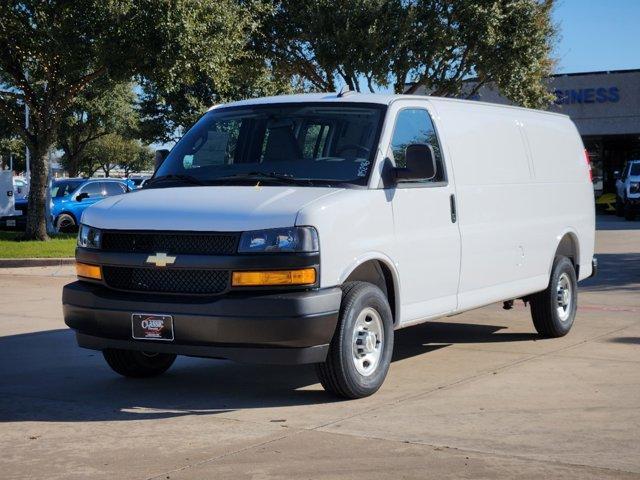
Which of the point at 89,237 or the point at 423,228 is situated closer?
the point at 89,237

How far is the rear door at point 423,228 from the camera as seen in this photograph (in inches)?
303

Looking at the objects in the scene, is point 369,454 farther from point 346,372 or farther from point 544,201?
point 544,201

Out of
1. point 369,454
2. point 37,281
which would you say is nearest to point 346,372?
point 369,454

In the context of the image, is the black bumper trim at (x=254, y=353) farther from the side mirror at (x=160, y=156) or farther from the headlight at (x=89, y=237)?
the side mirror at (x=160, y=156)

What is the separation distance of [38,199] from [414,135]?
1862 cm

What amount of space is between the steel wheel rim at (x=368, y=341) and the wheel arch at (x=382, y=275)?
272 millimetres

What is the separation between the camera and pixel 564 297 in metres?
10.4

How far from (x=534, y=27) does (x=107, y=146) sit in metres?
65.9

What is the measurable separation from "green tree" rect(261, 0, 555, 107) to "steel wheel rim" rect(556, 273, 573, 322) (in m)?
20.7

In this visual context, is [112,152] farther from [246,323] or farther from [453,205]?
[246,323]

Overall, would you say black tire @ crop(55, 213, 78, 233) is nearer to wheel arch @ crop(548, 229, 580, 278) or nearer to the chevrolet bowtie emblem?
wheel arch @ crop(548, 229, 580, 278)

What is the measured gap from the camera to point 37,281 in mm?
16344

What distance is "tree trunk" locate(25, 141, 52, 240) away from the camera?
2514cm

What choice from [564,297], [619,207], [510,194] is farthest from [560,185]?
[619,207]
